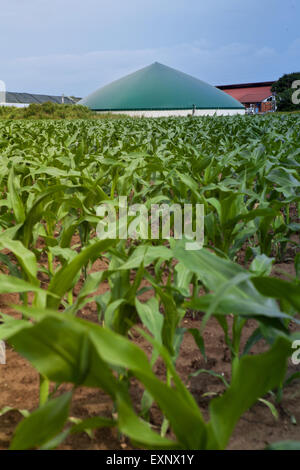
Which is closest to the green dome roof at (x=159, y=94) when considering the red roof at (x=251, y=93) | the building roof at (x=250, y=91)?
the red roof at (x=251, y=93)

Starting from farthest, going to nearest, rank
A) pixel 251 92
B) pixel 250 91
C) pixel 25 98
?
pixel 250 91 → pixel 251 92 → pixel 25 98

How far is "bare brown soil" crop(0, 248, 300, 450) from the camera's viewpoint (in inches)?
38.8

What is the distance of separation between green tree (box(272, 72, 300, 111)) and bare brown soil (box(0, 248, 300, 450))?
31575 millimetres

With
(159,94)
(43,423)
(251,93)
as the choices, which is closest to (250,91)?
(251,93)

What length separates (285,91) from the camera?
32.3 m

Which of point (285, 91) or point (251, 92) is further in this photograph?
point (251, 92)

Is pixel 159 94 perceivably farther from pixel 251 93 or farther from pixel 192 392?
pixel 192 392

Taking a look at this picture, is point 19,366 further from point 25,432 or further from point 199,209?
point 199,209

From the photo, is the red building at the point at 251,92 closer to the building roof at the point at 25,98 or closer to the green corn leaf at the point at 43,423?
the building roof at the point at 25,98

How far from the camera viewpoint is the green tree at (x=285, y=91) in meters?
30.8

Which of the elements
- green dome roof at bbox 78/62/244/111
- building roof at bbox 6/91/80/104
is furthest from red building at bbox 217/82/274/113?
building roof at bbox 6/91/80/104

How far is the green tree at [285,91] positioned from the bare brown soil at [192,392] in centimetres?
3158

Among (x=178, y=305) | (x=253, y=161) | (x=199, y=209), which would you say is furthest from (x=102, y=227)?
(x=253, y=161)

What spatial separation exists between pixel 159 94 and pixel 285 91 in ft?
44.5
